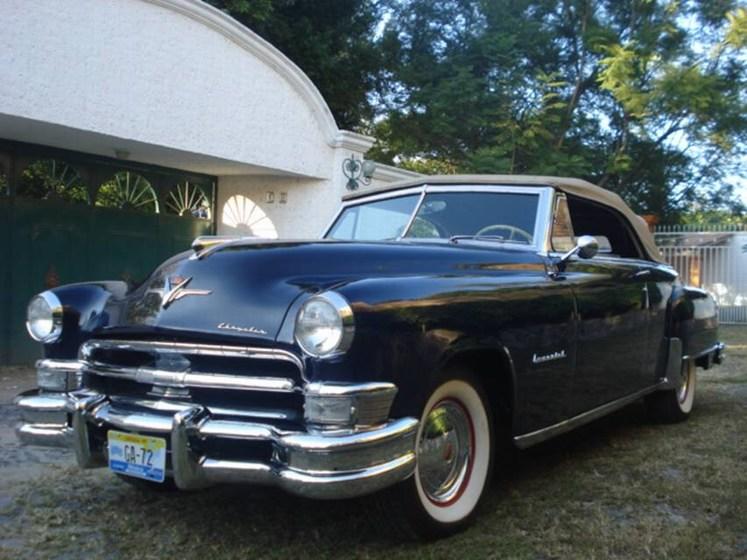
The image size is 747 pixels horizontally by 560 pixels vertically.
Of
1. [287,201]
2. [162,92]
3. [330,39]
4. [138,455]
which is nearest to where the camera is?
[138,455]

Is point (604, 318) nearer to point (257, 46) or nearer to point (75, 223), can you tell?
point (257, 46)

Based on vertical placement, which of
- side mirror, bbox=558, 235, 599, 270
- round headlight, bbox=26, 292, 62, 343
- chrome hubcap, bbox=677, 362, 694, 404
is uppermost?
side mirror, bbox=558, 235, 599, 270

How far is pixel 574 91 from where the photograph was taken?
19391 millimetres

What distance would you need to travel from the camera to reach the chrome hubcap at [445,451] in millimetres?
3176

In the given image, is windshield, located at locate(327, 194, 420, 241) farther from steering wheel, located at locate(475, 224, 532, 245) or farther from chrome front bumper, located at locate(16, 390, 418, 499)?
chrome front bumper, located at locate(16, 390, 418, 499)

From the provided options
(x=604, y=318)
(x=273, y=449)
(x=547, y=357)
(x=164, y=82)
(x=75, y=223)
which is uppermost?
(x=164, y=82)

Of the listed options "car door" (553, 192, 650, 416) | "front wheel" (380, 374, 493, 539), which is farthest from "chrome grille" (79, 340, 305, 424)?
"car door" (553, 192, 650, 416)

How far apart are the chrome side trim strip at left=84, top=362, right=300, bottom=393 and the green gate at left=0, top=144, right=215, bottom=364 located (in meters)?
5.50

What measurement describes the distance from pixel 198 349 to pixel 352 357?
654 mm

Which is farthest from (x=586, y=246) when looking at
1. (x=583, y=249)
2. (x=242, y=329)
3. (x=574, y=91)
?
(x=574, y=91)

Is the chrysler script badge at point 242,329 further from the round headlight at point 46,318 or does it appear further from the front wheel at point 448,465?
the round headlight at point 46,318

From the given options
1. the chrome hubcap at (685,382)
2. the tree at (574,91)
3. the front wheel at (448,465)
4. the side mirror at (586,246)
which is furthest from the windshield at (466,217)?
the tree at (574,91)

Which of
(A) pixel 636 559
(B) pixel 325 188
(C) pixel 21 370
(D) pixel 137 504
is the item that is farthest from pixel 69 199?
(A) pixel 636 559

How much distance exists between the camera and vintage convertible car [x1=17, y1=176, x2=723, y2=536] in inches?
108
